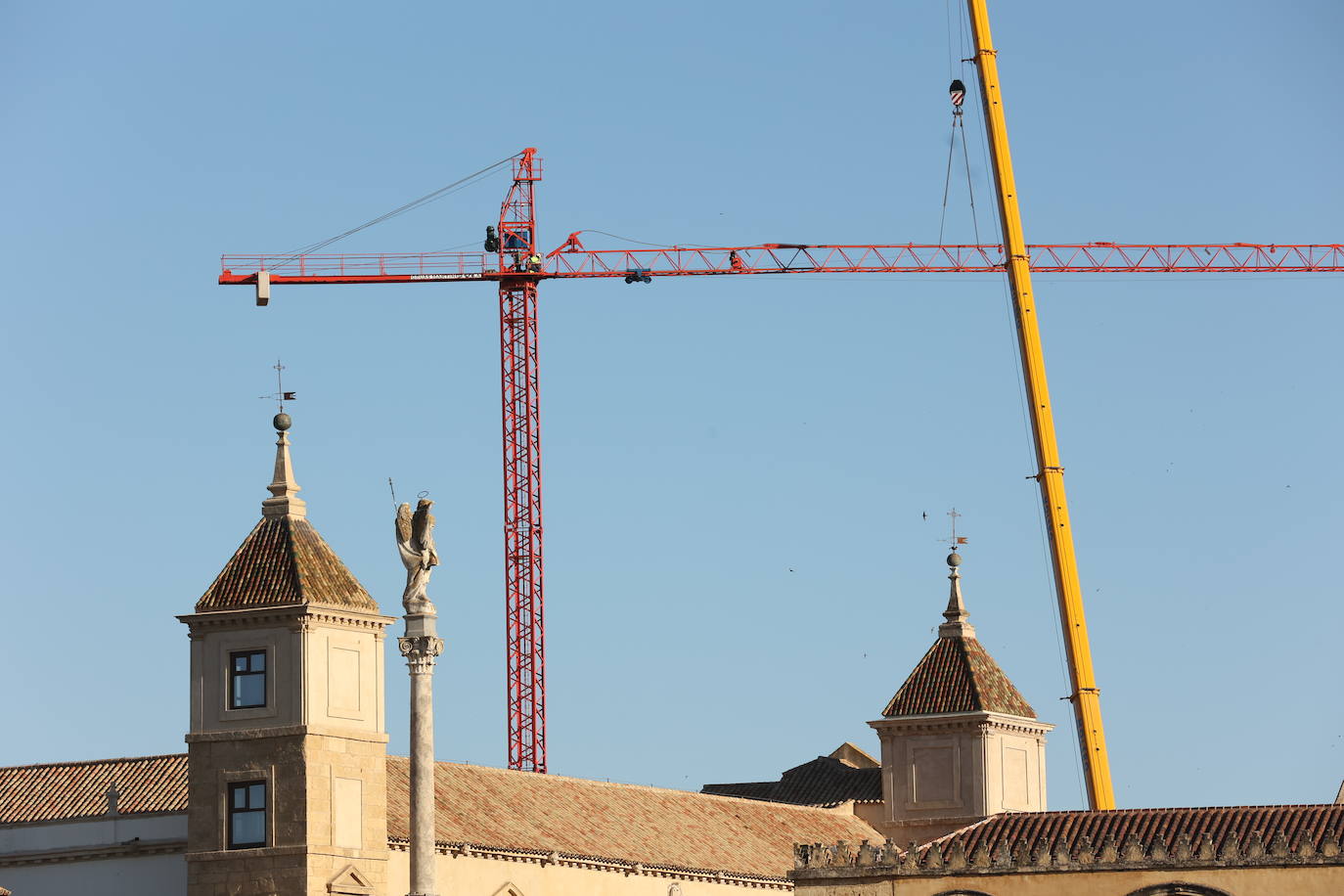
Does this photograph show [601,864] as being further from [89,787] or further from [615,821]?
[89,787]

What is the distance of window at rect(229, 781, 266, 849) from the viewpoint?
230 ft

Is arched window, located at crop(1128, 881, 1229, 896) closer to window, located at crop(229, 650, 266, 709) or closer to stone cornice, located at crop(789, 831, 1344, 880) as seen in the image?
stone cornice, located at crop(789, 831, 1344, 880)

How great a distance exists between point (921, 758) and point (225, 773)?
1057 inches

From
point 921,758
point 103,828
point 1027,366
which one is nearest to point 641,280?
point 1027,366

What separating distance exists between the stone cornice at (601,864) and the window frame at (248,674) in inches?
178

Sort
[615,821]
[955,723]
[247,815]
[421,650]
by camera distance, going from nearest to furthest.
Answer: [421,650], [247,815], [615,821], [955,723]

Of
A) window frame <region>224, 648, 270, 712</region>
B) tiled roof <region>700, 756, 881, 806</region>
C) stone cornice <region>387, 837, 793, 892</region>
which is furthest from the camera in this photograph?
tiled roof <region>700, 756, 881, 806</region>

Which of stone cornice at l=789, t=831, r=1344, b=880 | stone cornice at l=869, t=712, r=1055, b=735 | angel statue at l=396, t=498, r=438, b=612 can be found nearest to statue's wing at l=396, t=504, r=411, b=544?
angel statue at l=396, t=498, r=438, b=612

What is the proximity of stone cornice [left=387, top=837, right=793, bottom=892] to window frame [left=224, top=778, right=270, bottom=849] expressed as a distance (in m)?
3.17

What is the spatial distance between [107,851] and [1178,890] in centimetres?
2493

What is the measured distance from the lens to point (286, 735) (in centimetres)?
7006

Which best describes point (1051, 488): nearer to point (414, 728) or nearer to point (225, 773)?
point (225, 773)

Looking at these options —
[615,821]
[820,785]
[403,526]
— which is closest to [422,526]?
[403,526]

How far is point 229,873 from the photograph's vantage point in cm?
6994
